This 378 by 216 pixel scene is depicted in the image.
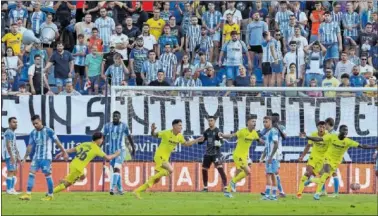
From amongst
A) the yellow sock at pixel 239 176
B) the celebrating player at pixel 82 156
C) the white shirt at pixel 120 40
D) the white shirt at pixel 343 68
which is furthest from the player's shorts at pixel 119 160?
the white shirt at pixel 343 68

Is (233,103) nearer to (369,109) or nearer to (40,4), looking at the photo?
(369,109)

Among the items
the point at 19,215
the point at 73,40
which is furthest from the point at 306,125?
the point at 19,215

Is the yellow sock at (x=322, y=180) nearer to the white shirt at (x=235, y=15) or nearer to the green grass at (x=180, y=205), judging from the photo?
the green grass at (x=180, y=205)

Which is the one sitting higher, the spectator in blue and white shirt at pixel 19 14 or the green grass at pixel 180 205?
the spectator in blue and white shirt at pixel 19 14

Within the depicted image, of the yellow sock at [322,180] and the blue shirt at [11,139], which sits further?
the blue shirt at [11,139]

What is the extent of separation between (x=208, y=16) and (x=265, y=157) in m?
7.37

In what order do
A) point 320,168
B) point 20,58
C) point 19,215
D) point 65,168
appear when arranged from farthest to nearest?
point 20,58, point 65,168, point 320,168, point 19,215

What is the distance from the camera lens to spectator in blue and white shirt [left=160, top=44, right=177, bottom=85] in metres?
37.0

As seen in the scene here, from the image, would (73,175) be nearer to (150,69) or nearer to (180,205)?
(180,205)

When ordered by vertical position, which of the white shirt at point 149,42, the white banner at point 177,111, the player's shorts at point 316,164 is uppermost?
the white shirt at point 149,42

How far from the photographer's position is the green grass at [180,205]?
26391 millimetres

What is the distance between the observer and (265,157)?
32000mm

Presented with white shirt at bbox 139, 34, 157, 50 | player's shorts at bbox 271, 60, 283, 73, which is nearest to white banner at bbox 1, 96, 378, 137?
player's shorts at bbox 271, 60, 283, 73

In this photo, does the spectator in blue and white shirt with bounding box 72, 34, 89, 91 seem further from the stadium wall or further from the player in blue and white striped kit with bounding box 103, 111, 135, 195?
the player in blue and white striped kit with bounding box 103, 111, 135, 195
